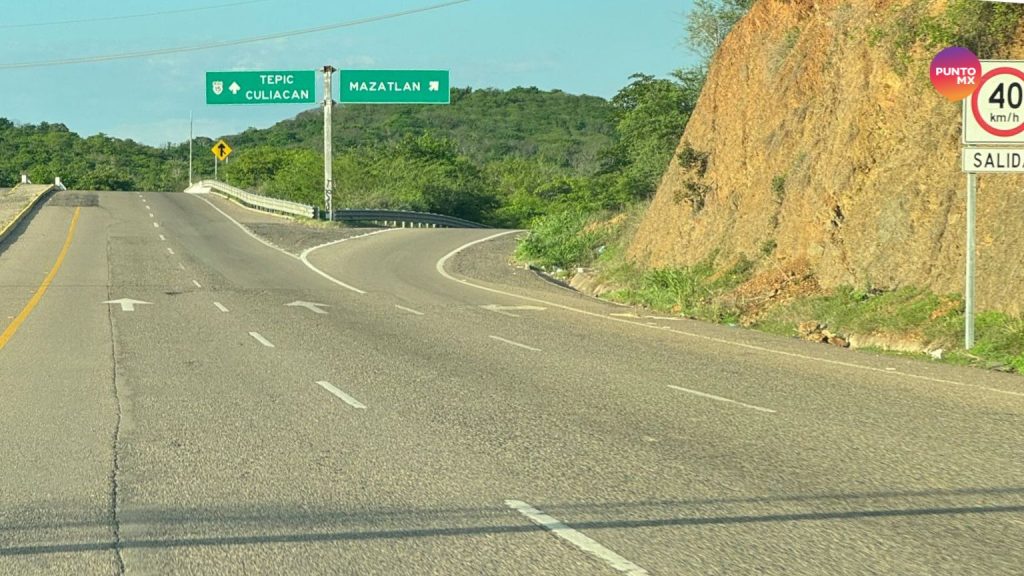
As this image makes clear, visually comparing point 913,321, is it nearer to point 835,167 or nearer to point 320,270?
point 835,167

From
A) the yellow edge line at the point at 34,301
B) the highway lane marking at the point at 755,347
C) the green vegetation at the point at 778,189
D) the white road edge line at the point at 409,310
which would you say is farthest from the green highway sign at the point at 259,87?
the green vegetation at the point at 778,189

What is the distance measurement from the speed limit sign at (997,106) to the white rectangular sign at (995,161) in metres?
0.20

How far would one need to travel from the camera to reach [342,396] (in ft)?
39.9

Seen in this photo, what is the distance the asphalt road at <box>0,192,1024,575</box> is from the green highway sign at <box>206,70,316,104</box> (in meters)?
33.8

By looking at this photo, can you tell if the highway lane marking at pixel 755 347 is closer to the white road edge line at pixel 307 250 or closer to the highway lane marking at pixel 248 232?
the white road edge line at pixel 307 250

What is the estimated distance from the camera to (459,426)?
10.3m

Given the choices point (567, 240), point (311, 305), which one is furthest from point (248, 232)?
point (311, 305)

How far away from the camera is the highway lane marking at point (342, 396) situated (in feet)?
37.8

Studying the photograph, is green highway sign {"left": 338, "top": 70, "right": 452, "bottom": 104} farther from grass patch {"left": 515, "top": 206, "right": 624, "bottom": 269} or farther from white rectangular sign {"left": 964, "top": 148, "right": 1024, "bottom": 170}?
white rectangular sign {"left": 964, "top": 148, "right": 1024, "bottom": 170}

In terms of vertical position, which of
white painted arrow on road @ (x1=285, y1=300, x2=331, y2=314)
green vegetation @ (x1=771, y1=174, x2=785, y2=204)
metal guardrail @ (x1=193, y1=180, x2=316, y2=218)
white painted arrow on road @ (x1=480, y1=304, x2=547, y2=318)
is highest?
green vegetation @ (x1=771, y1=174, x2=785, y2=204)

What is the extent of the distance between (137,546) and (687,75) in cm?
4549

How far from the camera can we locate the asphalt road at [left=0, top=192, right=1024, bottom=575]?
6336 millimetres

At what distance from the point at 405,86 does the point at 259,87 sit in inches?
256

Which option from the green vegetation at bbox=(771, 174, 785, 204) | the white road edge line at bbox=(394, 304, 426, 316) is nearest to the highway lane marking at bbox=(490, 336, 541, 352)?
the white road edge line at bbox=(394, 304, 426, 316)
